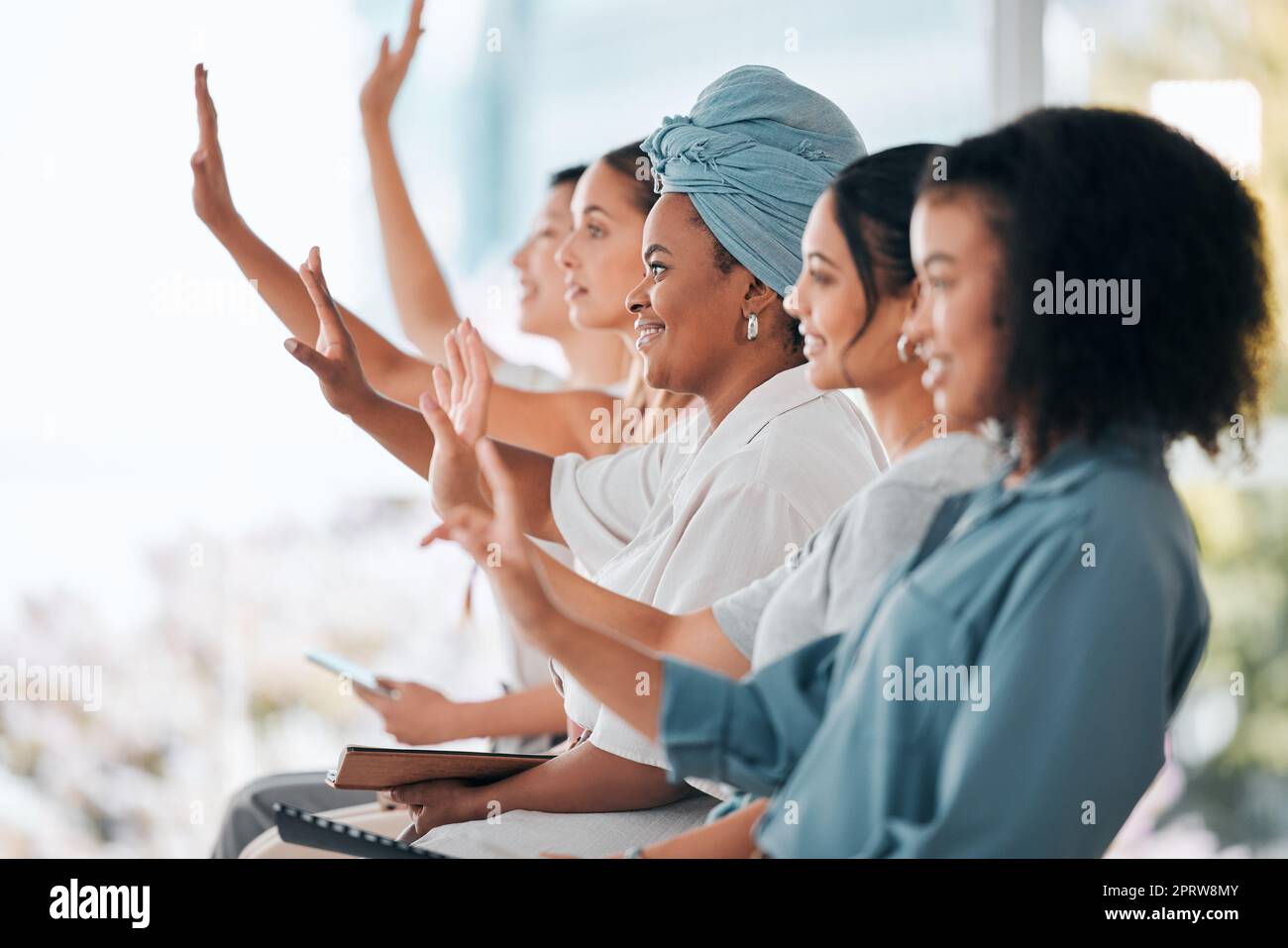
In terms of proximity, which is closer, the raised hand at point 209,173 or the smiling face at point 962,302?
the smiling face at point 962,302

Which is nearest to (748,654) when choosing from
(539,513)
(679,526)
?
(679,526)

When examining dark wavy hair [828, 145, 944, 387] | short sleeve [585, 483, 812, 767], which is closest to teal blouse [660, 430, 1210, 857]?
dark wavy hair [828, 145, 944, 387]

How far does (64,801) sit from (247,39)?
1.93 m

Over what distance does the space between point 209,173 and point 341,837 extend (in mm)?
971

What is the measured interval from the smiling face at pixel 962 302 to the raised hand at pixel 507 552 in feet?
1.08

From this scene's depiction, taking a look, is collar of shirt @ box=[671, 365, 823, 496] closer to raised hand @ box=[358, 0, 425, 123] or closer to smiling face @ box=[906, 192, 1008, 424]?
smiling face @ box=[906, 192, 1008, 424]

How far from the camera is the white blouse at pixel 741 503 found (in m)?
1.44

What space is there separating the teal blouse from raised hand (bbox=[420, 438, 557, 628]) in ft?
0.40

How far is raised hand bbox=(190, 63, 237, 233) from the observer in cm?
176

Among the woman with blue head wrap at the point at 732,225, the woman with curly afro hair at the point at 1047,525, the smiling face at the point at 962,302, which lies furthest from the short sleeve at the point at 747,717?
the woman with blue head wrap at the point at 732,225

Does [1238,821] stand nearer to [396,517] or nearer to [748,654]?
[396,517]

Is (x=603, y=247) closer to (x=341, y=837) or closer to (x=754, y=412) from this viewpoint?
(x=754, y=412)

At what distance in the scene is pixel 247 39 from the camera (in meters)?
3.39

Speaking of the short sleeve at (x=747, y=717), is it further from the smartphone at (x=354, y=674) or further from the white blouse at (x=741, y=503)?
the smartphone at (x=354, y=674)
